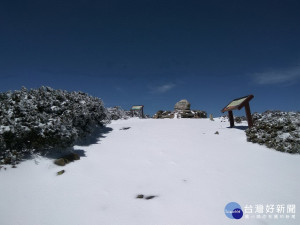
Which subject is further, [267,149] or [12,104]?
[267,149]

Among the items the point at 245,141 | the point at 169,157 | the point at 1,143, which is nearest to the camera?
the point at 1,143

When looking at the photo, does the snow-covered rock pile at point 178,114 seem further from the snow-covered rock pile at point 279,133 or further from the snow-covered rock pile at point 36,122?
the snow-covered rock pile at point 36,122

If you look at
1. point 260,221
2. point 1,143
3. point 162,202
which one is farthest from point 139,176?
point 1,143

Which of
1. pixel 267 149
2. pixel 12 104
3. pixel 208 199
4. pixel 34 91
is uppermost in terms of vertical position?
pixel 34 91

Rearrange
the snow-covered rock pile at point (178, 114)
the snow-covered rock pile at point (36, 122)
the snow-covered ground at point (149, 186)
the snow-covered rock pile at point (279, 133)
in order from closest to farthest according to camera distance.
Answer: the snow-covered ground at point (149, 186), the snow-covered rock pile at point (36, 122), the snow-covered rock pile at point (279, 133), the snow-covered rock pile at point (178, 114)

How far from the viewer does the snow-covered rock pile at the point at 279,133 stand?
393 inches

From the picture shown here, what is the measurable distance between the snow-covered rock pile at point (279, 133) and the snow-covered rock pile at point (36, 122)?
9888 millimetres

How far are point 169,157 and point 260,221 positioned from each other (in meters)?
4.74

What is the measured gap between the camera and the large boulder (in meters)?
31.2

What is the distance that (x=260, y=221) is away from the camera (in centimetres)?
494

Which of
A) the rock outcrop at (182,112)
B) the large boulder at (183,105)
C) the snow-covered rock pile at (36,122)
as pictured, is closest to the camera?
the snow-covered rock pile at (36,122)

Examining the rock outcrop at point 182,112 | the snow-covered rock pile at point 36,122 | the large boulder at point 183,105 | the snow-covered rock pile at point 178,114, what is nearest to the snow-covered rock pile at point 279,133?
the snow-covered rock pile at point 36,122

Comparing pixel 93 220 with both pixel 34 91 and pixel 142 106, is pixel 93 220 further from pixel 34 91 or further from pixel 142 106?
pixel 142 106

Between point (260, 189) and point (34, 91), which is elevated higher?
point (34, 91)
